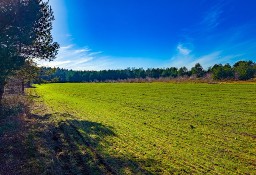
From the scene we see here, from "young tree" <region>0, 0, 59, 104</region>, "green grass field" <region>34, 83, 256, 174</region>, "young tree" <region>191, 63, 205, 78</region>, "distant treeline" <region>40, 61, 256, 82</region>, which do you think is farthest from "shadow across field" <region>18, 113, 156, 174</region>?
"young tree" <region>191, 63, 205, 78</region>

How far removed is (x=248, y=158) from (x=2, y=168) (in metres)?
12.1

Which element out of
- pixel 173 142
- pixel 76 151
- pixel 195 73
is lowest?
pixel 76 151

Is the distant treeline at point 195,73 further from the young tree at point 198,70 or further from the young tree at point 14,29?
the young tree at point 14,29

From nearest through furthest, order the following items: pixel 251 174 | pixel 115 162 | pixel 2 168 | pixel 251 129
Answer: pixel 251 174
pixel 2 168
pixel 115 162
pixel 251 129

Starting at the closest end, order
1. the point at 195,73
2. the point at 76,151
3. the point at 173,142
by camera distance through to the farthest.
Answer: the point at 76,151, the point at 173,142, the point at 195,73

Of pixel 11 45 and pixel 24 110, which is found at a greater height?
pixel 11 45

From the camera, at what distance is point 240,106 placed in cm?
2694

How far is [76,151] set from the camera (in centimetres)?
1308

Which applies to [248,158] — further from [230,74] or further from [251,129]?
[230,74]

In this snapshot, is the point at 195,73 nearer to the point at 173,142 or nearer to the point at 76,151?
the point at 173,142

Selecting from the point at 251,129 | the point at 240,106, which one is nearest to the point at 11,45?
the point at 251,129

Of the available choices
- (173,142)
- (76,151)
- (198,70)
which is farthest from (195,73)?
(76,151)

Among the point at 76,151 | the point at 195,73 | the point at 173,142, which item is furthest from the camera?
the point at 195,73

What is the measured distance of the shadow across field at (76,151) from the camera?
10.6m
